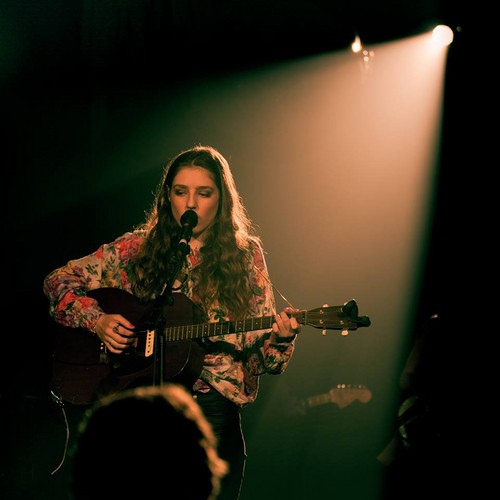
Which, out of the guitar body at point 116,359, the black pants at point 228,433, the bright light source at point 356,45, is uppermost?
the bright light source at point 356,45

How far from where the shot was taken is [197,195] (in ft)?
10.1

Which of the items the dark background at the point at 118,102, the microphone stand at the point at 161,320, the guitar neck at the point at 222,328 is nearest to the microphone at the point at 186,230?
the microphone stand at the point at 161,320

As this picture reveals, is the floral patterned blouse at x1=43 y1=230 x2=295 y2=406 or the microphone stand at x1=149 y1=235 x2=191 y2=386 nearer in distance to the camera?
the microphone stand at x1=149 y1=235 x2=191 y2=386

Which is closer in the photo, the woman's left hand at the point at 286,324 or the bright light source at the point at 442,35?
the woman's left hand at the point at 286,324

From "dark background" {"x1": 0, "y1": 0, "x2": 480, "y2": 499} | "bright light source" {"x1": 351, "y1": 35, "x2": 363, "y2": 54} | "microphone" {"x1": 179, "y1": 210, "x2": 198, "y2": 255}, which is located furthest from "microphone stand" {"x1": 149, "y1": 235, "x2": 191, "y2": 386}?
"bright light source" {"x1": 351, "y1": 35, "x2": 363, "y2": 54}

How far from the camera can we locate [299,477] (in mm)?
4242

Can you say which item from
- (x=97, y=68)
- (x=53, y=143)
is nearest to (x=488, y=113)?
(x=97, y=68)

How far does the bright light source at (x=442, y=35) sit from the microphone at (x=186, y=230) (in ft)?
10.5

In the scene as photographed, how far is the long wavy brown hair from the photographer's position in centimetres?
288

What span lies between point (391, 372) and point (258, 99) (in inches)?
99.9

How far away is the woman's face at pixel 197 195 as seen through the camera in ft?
10.1

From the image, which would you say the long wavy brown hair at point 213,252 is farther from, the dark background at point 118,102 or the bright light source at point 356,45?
the bright light source at point 356,45

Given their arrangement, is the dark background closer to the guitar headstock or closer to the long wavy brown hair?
the long wavy brown hair

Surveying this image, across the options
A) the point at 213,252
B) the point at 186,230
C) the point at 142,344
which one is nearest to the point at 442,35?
the point at 213,252
